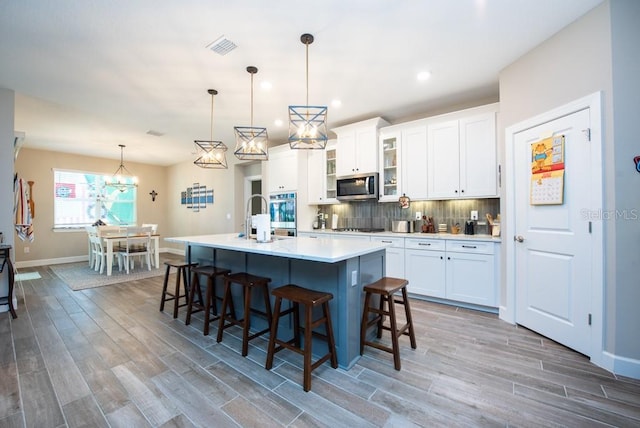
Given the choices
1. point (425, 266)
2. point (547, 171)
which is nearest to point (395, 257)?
point (425, 266)

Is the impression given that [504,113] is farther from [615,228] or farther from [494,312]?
[494,312]

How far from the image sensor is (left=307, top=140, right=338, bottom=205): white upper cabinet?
489 centimetres

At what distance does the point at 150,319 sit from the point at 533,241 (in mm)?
4094

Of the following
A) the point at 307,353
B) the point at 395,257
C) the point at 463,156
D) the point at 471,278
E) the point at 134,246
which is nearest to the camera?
the point at 307,353

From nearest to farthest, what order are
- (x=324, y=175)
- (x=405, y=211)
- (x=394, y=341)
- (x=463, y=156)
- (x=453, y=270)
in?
(x=394, y=341) → (x=453, y=270) → (x=463, y=156) → (x=405, y=211) → (x=324, y=175)

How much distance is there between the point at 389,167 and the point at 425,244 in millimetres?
1313

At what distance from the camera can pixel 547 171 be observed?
253 centimetres

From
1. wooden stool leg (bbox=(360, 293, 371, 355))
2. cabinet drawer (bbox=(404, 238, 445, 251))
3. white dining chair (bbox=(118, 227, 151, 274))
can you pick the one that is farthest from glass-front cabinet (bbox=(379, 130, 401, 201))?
white dining chair (bbox=(118, 227, 151, 274))

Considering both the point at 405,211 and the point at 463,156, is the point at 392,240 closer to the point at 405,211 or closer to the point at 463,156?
the point at 405,211

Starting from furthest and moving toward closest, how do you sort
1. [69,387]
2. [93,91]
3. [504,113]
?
[93,91] < [504,113] < [69,387]

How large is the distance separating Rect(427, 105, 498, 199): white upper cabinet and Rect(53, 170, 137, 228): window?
8142mm

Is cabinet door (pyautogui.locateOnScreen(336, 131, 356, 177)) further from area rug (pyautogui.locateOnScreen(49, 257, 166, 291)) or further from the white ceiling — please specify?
area rug (pyautogui.locateOnScreen(49, 257, 166, 291))

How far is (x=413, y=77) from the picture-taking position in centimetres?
320

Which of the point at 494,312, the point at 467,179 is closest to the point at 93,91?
the point at 467,179
